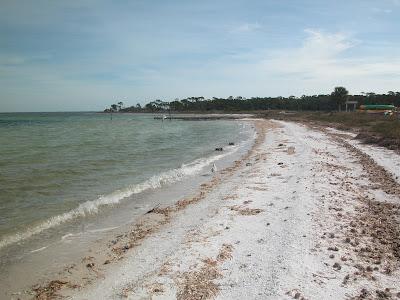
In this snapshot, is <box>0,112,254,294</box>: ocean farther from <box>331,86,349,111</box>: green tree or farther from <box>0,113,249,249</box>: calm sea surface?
<box>331,86,349,111</box>: green tree

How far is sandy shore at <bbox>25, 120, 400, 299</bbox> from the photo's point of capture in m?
6.55

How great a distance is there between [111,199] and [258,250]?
293 inches

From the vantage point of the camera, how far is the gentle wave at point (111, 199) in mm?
10219

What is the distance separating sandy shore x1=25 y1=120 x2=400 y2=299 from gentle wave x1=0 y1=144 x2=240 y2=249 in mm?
2237

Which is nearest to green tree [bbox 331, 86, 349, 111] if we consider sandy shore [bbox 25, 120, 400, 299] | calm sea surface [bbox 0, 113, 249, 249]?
calm sea surface [bbox 0, 113, 249, 249]

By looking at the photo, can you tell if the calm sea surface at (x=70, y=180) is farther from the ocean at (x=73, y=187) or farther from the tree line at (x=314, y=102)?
the tree line at (x=314, y=102)

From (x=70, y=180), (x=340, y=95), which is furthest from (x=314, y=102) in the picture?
(x=70, y=180)

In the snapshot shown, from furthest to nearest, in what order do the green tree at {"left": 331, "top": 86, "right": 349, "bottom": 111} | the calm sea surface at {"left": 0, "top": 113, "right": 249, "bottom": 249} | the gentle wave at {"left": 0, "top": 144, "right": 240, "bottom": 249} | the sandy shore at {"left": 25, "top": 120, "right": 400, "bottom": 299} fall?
the green tree at {"left": 331, "top": 86, "right": 349, "bottom": 111}, the calm sea surface at {"left": 0, "top": 113, "right": 249, "bottom": 249}, the gentle wave at {"left": 0, "top": 144, "right": 240, "bottom": 249}, the sandy shore at {"left": 25, "top": 120, "right": 400, "bottom": 299}

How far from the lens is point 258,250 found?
816 centimetres

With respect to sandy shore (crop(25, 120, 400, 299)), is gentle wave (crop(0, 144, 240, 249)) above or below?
below

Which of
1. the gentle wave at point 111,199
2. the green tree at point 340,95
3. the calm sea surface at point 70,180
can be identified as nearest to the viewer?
→ the gentle wave at point 111,199

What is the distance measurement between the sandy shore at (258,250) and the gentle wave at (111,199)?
2237mm

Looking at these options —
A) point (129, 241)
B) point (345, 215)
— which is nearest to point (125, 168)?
point (129, 241)

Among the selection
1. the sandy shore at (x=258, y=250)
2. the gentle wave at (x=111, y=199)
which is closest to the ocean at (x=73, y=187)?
the gentle wave at (x=111, y=199)
